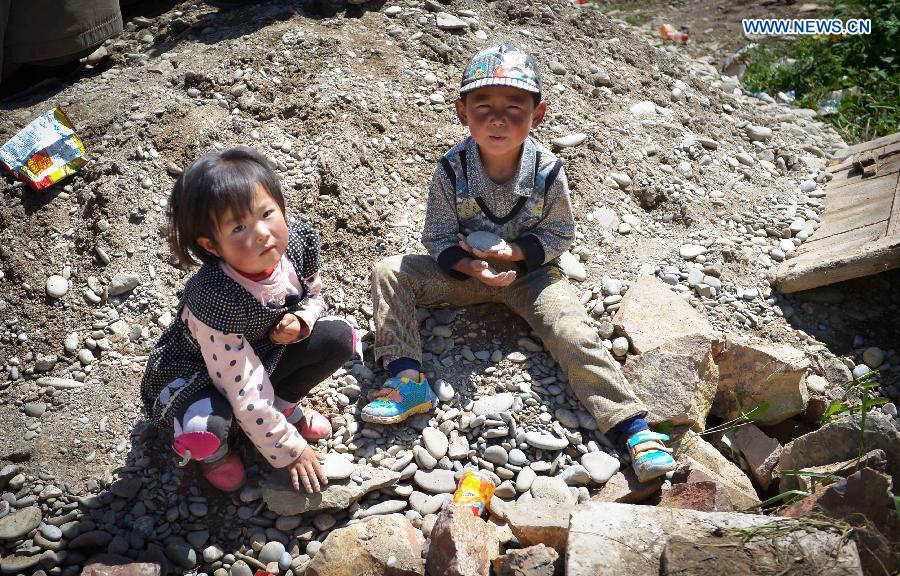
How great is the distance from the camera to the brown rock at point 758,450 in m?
3.16

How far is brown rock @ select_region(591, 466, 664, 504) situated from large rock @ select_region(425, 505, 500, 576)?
56 centimetres

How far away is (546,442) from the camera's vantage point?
3102mm

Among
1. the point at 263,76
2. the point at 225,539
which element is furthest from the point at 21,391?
the point at 263,76

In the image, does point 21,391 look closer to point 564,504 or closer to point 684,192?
point 564,504

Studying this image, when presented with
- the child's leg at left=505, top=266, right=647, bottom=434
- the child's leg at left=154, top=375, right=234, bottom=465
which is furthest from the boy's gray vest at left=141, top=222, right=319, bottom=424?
the child's leg at left=505, top=266, right=647, bottom=434

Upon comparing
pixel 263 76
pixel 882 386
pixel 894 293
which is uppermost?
pixel 263 76

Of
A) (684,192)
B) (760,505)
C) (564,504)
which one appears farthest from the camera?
(684,192)

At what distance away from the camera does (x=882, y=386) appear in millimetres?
3742

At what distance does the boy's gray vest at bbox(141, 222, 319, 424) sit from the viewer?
2.56 meters

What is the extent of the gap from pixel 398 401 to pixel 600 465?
87 cm

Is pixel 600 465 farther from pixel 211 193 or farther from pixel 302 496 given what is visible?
pixel 211 193

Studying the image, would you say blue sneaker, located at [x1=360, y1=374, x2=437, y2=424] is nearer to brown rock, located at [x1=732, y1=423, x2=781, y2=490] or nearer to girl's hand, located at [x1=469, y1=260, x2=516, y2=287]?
girl's hand, located at [x1=469, y1=260, x2=516, y2=287]

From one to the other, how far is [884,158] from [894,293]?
43.3 inches

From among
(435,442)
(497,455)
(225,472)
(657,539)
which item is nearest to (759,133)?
(497,455)
